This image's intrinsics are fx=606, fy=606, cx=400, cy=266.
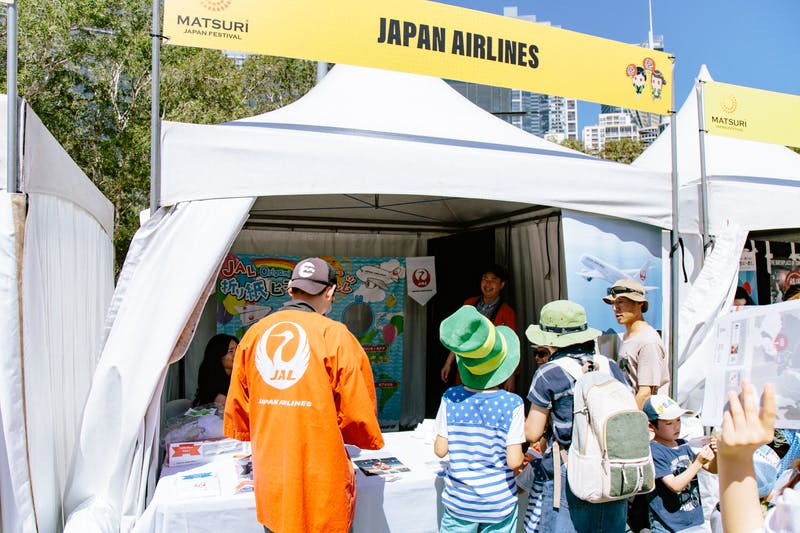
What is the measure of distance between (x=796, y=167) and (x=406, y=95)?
11.4 feet

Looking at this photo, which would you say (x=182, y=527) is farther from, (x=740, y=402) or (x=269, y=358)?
(x=740, y=402)

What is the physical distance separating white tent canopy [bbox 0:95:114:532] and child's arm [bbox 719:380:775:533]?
7.26ft

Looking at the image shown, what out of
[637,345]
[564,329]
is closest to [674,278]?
[637,345]

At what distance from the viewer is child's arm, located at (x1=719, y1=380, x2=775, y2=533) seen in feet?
3.26

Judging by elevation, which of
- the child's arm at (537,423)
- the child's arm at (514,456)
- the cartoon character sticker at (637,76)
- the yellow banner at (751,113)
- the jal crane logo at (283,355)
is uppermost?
the cartoon character sticker at (637,76)

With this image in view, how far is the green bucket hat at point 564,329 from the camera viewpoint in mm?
2332

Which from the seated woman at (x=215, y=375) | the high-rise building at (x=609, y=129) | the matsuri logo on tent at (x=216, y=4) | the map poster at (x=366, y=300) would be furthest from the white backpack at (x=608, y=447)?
the high-rise building at (x=609, y=129)

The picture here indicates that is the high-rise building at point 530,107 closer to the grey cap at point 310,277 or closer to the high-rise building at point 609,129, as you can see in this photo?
the high-rise building at point 609,129

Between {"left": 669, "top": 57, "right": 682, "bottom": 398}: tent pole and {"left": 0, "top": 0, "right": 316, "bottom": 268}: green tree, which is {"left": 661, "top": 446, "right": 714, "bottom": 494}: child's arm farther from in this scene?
{"left": 0, "top": 0, "right": 316, "bottom": 268}: green tree

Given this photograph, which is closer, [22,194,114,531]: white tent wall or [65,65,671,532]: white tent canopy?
[22,194,114,531]: white tent wall

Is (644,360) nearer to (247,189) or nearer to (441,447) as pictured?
(441,447)

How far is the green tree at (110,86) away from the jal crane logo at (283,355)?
976 cm

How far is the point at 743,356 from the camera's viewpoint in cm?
119

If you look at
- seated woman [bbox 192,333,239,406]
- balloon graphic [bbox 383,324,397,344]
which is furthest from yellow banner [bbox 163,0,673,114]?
balloon graphic [bbox 383,324,397,344]
